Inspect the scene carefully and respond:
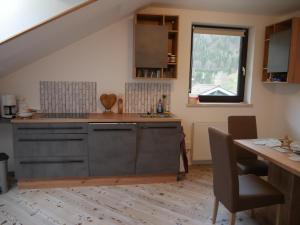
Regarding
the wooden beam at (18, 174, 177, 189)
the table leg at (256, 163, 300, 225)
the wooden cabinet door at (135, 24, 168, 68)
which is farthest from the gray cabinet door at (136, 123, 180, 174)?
the table leg at (256, 163, 300, 225)

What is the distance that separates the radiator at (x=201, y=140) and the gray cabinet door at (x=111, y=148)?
3.62 feet

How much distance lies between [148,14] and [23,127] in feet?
6.86

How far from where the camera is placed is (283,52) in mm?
3201

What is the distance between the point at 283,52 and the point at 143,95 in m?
1.95

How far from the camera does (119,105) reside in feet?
11.3

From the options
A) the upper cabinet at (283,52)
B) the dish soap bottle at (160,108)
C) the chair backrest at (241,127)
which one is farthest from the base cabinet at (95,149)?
the upper cabinet at (283,52)

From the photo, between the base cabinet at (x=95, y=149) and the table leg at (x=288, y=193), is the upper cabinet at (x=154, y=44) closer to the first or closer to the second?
the base cabinet at (x=95, y=149)

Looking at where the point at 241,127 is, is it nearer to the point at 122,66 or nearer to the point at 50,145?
the point at 122,66

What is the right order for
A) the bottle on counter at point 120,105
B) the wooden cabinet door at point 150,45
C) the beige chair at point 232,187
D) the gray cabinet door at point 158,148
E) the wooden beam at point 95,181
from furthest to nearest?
the bottle on counter at point 120,105
the wooden cabinet door at point 150,45
the gray cabinet door at point 158,148
the wooden beam at point 95,181
the beige chair at point 232,187

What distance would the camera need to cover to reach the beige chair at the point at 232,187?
190cm

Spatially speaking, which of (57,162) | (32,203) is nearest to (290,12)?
(57,162)

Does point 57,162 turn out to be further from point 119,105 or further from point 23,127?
point 119,105

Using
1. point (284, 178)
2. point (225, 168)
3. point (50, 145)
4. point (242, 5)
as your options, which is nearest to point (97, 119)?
point (50, 145)

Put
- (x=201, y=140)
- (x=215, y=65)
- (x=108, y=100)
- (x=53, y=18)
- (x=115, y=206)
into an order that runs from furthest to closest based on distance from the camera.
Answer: (x=215, y=65) < (x=201, y=140) < (x=108, y=100) < (x=115, y=206) < (x=53, y=18)
